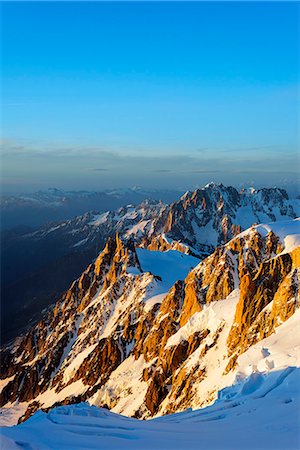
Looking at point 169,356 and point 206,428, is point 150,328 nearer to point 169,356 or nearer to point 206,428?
point 169,356

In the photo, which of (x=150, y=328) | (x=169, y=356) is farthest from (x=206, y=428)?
(x=150, y=328)

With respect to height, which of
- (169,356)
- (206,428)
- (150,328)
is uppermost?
(206,428)

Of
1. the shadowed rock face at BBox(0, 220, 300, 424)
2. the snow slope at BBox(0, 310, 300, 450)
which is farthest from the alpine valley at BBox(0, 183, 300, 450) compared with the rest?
the shadowed rock face at BBox(0, 220, 300, 424)

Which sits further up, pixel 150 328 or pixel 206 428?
pixel 206 428

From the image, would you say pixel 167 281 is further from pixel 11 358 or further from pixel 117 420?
pixel 117 420

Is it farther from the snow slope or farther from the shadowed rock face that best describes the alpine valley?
the shadowed rock face

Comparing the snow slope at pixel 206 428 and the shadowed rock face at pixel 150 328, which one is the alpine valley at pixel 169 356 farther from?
the shadowed rock face at pixel 150 328

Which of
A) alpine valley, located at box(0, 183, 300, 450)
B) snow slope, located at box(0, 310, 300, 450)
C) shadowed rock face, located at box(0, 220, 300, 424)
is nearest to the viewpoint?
snow slope, located at box(0, 310, 300, 450)

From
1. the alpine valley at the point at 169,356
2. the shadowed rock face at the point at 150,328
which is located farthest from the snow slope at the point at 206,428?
the shadowed rock face at the point at 150,328
